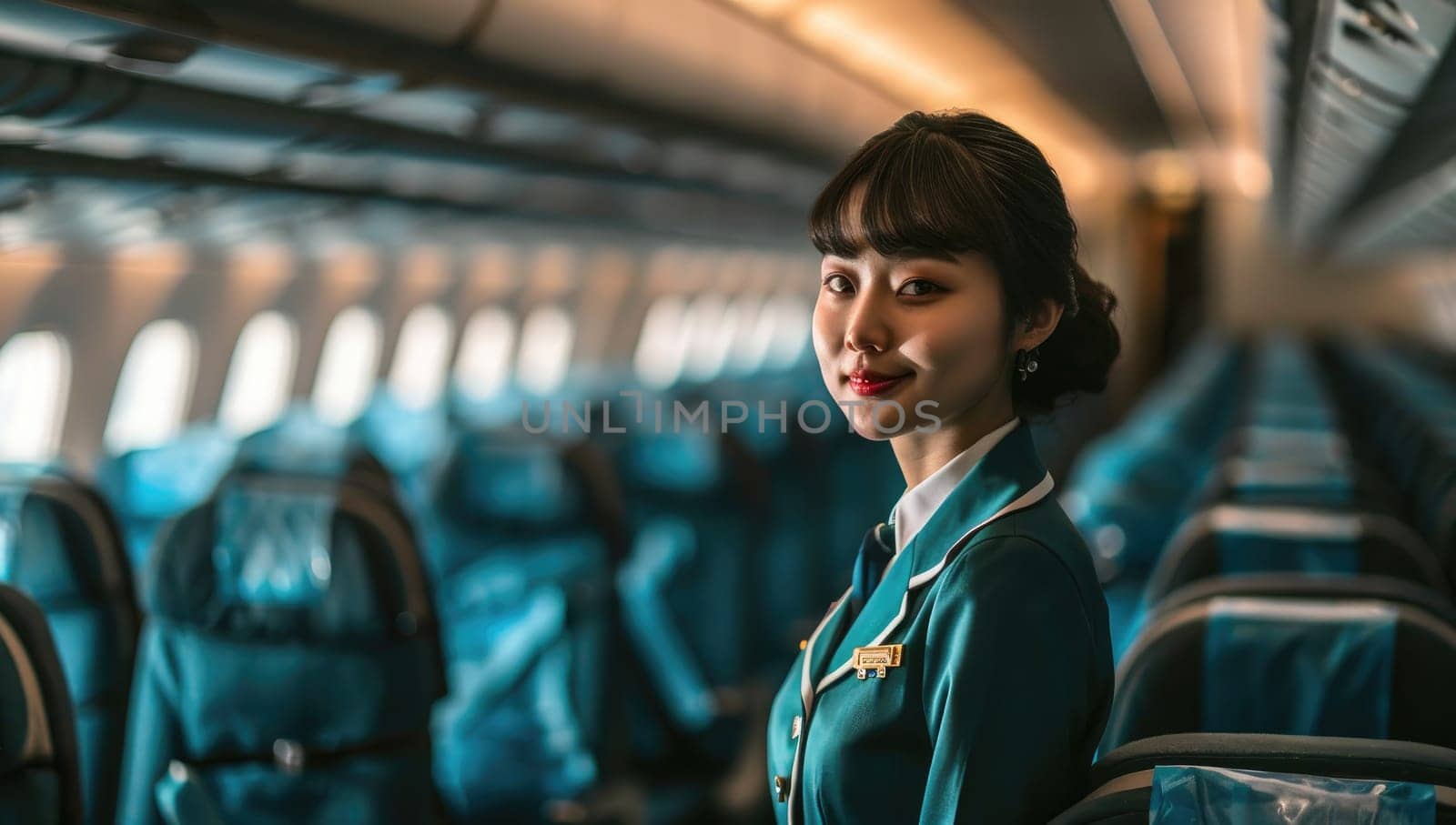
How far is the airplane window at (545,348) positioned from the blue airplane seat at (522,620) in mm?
6740

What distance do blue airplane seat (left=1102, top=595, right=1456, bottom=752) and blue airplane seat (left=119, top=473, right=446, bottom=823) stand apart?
1448 millimetres

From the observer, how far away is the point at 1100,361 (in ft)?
4.99

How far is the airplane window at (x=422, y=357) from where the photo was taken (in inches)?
352

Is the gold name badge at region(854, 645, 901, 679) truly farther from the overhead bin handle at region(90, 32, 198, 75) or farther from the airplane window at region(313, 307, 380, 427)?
the airplane window at region(313, 307, 380, 427)

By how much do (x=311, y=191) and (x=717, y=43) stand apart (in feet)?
4.92

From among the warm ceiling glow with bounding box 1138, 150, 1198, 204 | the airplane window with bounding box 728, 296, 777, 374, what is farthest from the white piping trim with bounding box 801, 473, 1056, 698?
the airplane window with bounding box 728, 296, 777, 374

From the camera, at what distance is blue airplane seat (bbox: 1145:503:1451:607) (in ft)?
8.17

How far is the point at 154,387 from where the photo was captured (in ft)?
21.0

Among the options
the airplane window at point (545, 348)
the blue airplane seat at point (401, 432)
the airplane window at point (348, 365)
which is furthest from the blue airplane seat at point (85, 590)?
the airplane window at point (545, 348)

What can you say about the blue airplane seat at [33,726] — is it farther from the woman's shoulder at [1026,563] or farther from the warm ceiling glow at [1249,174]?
the warm ceiling glow at [1249,174]

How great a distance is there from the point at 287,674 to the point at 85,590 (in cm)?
46

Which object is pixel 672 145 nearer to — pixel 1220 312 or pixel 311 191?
pixel 311 191

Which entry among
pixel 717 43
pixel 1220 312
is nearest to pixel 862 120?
pixel 717 43

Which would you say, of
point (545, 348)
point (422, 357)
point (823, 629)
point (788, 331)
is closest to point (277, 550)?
point (823, 629)
